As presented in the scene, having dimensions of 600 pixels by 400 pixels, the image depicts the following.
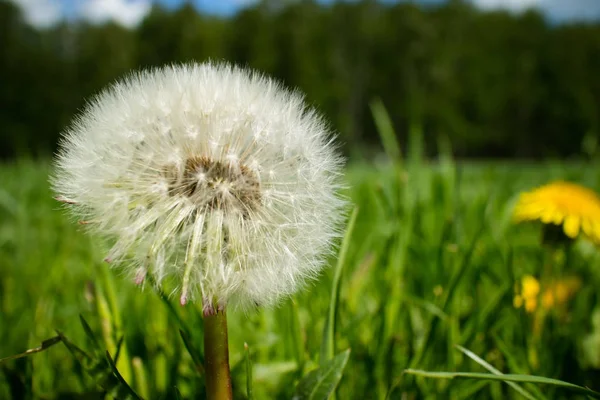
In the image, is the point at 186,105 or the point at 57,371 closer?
the point at 186,105

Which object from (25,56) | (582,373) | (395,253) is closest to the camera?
(582,373)

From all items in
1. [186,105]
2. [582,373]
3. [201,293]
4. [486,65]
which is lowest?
[582,373]

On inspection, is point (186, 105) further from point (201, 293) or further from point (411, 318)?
point (411, 318)

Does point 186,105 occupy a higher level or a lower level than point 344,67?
lower

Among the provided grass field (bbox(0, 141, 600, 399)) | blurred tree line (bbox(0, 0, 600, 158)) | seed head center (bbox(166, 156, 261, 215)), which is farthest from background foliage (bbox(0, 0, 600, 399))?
blurred tree line (bbox(0, 0, 600, 158))

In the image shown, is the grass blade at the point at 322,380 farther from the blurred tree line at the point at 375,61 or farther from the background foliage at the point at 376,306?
the blurred tree line at the point at 375,61

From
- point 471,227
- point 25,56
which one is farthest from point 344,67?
point 471,227

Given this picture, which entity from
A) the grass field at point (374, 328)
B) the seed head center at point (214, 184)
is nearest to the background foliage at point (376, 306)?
the grass field at point (374, 328)
